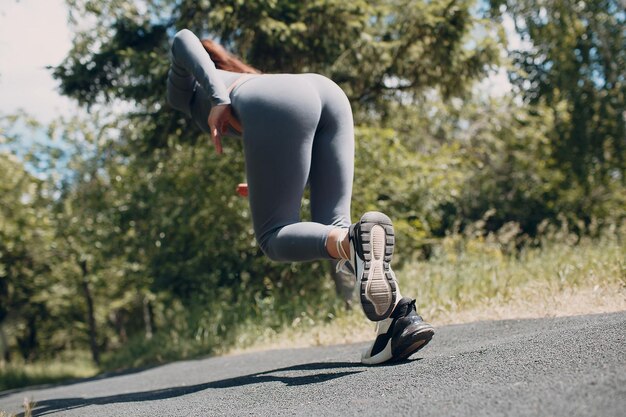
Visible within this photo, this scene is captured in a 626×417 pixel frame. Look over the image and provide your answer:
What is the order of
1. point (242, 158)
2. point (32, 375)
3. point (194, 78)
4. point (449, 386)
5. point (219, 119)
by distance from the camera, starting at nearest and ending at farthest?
point (449, 386)
point (219, 119)
point (194, 78)
point (242, 158)
point (32, 375)

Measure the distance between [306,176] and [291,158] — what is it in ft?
0.39

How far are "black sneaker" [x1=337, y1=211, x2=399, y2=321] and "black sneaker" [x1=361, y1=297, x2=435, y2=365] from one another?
0.75 feet

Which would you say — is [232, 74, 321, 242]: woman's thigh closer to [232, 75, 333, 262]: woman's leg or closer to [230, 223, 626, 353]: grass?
[232, 75, 333, 262]: woman's leg

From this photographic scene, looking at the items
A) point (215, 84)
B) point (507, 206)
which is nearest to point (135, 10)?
point (215, 84)

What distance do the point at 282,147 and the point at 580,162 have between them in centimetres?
1395

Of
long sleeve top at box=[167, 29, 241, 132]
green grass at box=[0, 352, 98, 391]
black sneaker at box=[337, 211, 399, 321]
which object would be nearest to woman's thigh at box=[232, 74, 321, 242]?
long sleeve top at box=[167, 29, 241, 132]

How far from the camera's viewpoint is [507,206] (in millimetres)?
15195

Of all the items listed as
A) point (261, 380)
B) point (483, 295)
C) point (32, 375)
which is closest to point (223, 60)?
point (261, 380)

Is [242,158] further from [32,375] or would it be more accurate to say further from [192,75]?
[32,375]

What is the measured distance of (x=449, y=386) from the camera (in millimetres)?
1989

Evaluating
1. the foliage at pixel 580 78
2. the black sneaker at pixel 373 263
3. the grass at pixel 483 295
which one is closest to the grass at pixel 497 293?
the grass at pixel 483 295

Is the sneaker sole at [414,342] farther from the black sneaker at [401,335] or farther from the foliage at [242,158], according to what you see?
the foliage at [242,158]

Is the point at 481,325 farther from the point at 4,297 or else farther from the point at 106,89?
the point at 4,297

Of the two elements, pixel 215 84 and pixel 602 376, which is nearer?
pixel 602 376
